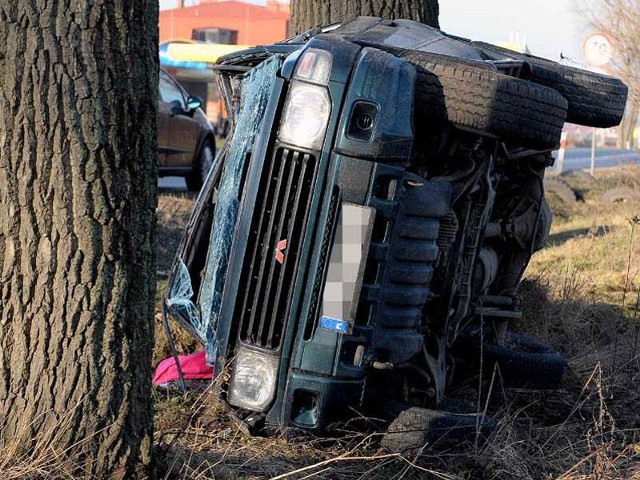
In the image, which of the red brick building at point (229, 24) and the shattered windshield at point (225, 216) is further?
the red brick building at point (229, 24)

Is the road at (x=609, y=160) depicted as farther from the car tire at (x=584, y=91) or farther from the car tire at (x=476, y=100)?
the car tire at (x=476, y=100)

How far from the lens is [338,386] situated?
154 inches

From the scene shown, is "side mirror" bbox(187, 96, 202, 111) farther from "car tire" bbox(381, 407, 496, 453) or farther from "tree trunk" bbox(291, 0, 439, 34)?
"car tire" bbox(381, 407, 496, 453)

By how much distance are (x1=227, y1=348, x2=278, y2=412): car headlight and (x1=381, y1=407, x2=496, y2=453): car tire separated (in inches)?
19.7

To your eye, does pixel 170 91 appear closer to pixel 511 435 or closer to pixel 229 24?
pixel 511 435

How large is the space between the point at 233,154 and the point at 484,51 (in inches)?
53.3

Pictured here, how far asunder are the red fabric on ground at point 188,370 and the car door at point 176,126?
27.7 feet

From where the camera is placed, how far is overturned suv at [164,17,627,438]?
3.90 m

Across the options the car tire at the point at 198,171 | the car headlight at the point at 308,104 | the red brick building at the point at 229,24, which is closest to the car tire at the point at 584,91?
the car headlight at the point at 308,104

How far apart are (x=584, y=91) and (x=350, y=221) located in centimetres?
195

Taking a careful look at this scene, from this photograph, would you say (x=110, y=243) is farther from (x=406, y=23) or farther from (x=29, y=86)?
(x=406, y=23)

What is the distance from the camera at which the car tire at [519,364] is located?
17.1 ft

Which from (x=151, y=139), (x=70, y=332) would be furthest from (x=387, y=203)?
(x=70, y=332)

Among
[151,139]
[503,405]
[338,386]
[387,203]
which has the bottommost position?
[503,405]
